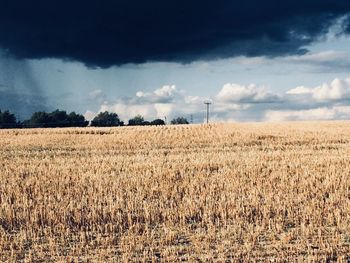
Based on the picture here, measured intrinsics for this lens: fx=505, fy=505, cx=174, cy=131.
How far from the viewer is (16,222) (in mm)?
10312

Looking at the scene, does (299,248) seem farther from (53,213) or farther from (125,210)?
(53,213)

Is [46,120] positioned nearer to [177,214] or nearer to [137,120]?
[137,120]

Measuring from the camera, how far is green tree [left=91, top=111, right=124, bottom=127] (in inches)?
4808

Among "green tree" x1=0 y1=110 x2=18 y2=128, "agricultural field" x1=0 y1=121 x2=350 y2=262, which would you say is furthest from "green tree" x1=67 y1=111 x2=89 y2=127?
"agricultural field" x1=0 y1=121 x2=350 y2=262

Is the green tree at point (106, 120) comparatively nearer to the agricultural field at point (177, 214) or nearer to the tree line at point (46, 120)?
the tree line at point (46, 120)

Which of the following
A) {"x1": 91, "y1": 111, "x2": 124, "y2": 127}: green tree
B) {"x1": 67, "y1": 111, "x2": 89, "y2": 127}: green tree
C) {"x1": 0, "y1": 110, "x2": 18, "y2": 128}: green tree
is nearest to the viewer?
{"x1": 0, "y1": 110, "x2": 18, "y2": 128}: green tree

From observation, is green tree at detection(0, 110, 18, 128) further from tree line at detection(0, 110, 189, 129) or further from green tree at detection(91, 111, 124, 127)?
green tree at detection(91, 111, 124, 127)

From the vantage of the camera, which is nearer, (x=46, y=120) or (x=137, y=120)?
(x=46, y=120)

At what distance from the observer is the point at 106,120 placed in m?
125

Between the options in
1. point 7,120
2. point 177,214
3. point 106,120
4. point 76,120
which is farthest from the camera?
point 106,120

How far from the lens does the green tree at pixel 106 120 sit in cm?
12212

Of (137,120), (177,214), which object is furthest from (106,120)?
(177,214)

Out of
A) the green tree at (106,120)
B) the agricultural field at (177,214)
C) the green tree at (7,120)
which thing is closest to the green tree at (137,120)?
the green tree at (106,120)

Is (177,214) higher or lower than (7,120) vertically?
lower
